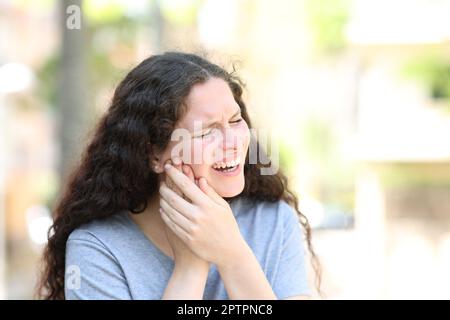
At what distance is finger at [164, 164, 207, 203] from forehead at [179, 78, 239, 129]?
0.11 meters

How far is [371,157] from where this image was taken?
24.6 ft

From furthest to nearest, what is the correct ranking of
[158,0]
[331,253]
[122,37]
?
[122,37] → [158,0] → [331,253]

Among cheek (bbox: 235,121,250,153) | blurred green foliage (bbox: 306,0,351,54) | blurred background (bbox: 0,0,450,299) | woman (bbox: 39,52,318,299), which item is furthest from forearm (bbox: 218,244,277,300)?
blurred green foliage (bbox: 306,0,351,54)

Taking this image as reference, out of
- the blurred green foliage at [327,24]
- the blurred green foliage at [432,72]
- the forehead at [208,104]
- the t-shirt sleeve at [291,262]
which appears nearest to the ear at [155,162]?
the forehead at [208,104]

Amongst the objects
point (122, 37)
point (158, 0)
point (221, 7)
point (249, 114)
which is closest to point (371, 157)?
point (249, 114)

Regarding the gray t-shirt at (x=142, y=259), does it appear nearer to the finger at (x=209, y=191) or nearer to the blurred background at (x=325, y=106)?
the finger at (x=209, y=191)

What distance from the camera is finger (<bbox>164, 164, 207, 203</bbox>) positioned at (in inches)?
62.6

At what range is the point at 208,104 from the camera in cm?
169

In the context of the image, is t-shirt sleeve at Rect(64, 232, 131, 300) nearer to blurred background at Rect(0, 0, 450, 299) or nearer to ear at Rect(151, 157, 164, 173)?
→ ear at Rect(151, 157, 164, 173)

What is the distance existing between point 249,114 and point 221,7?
607 inches

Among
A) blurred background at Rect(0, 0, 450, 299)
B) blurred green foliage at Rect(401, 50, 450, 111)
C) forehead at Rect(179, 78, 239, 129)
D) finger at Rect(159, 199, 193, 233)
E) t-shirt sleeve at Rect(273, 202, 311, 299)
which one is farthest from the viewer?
blurred green foliage at Rect(401, 50, 450, 111)

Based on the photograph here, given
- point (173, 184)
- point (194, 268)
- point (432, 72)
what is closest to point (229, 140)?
point (173, 184)

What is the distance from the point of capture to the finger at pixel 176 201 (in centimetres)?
158
